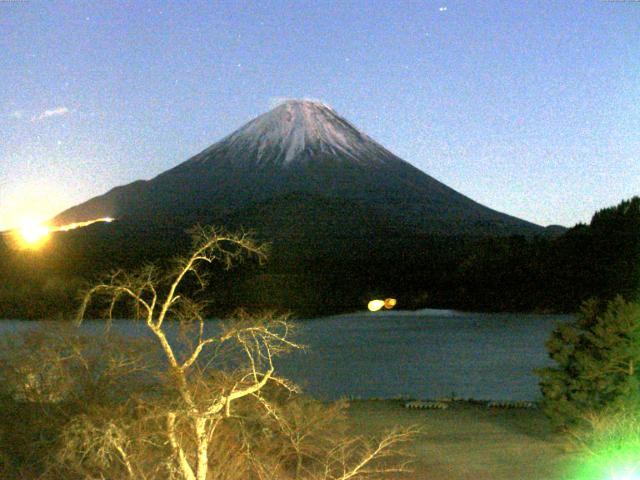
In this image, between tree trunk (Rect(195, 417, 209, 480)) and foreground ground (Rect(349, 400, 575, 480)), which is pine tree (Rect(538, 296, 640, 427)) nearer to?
foreground ground (Rect(349, 400, 575, 480))

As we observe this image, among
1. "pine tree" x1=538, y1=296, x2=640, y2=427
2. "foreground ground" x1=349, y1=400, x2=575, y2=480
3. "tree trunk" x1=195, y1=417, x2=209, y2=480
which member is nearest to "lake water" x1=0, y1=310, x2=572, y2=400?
"pine tree" x1=538, y1=296, x2=640, y2=427

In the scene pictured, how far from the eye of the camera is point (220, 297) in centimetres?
4769

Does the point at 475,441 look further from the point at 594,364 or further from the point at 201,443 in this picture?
the point at 201,443

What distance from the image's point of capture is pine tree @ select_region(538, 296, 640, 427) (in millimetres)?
10062

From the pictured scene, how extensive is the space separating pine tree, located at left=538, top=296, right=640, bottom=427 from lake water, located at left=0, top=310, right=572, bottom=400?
0.40 meters

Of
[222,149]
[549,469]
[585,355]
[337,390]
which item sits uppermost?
[222,149]

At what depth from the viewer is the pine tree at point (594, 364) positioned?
10062 millimetres

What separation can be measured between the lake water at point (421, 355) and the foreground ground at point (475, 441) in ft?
4.67

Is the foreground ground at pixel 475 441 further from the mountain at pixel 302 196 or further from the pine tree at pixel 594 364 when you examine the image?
the mountain at pixel 302 196

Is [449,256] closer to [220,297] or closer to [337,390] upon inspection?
[220,297]

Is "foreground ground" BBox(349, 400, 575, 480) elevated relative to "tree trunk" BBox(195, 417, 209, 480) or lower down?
lower down

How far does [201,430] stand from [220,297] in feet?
139

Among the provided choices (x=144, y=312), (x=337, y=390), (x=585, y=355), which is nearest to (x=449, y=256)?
(x=337, y=390)

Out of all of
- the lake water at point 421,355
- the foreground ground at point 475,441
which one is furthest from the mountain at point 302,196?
the foreground ground at point 475,441
